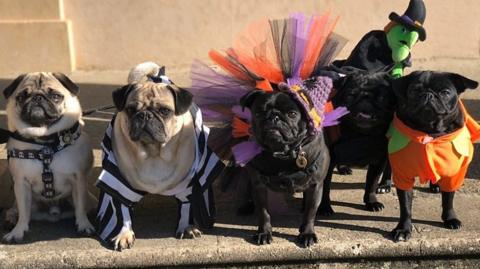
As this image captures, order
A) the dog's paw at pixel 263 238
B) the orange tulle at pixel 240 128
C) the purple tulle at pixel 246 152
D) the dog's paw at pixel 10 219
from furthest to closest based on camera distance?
the dog's paw at pixel 10 219 < the orange tulle at pixel 240 128 < the dog's paw at pixel 263 238 < the purple tulle at pixel 246 152

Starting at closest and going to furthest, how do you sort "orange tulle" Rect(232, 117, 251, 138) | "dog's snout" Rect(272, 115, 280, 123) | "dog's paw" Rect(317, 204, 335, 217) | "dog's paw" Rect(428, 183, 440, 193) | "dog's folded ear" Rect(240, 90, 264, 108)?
"dog's snout" Rect(272, 115, 280, 123) < "dog's folded ear" Rect(240, 90, 264, 108) < "orange tulle" Rect(232, 117, 251, 138) < "dog's paw" Rect(317, 204, 335, 217) < "dog's paw" Rect(428, 183, 440, 193)

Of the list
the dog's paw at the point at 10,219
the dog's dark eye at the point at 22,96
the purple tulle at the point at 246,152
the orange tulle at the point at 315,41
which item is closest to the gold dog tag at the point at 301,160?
the purple tulle at the point at 246,152

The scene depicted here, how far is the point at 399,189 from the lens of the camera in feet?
12.0

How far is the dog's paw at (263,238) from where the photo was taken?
3570 millimetres

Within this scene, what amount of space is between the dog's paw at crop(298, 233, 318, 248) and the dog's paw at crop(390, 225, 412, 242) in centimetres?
48

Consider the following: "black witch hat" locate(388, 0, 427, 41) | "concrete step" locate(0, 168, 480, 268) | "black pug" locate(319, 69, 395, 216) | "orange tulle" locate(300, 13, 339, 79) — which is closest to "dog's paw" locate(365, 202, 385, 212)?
"concrete step" locate(0, 168, 480, 268)

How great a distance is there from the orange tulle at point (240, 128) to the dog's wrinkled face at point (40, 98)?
1.03 m

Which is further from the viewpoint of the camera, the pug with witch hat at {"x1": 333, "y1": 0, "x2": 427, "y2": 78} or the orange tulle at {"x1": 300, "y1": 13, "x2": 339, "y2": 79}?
the pug with witch hat at {"x1": 333, "y1": 0, "x2": 427, "y2": 78}

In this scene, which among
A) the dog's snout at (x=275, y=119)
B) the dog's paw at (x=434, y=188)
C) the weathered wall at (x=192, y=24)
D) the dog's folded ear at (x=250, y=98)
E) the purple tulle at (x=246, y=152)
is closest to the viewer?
the dog's snout at (x=275, y=119)

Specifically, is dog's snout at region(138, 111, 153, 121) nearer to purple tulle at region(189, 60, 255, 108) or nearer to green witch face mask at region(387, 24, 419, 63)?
purple tulle at region(189, 60, 255, 108)

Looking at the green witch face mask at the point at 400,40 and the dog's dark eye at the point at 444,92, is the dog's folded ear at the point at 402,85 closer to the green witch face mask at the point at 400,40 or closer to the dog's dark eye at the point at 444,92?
the dog's dark eye at the point at 444,92

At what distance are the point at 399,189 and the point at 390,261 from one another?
435mm

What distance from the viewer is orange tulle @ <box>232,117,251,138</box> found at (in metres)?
3.69

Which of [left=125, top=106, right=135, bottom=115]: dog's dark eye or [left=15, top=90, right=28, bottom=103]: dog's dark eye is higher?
[left=15, top=90, right=28, bottom=103]: dog's dark eye
